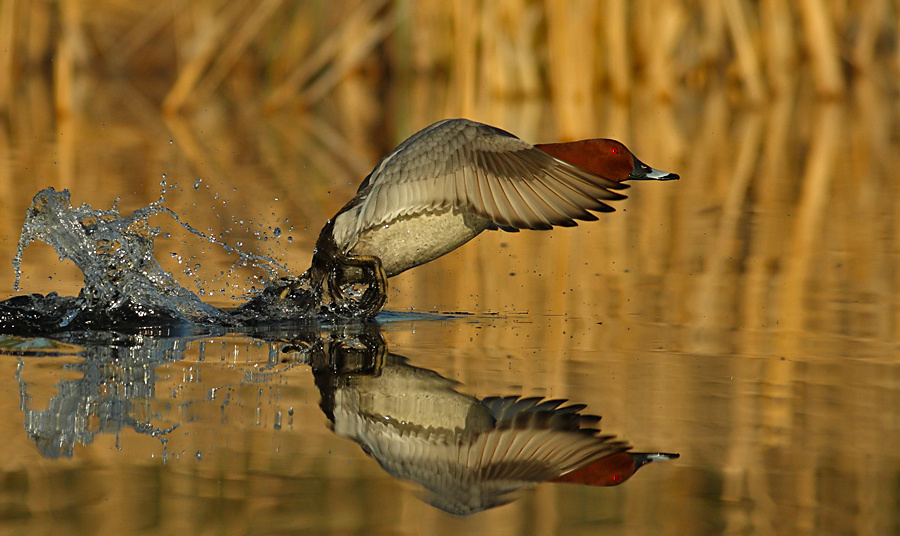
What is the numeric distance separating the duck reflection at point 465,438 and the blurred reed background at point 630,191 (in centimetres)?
8

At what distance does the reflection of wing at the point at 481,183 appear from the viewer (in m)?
3.13

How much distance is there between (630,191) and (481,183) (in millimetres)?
3838

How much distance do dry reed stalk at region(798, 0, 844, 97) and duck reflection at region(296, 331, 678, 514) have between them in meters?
8.45

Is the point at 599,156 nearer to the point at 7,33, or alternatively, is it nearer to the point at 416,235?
the point at 416,235

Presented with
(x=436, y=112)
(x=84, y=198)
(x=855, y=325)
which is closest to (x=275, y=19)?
(x=436, y=112)

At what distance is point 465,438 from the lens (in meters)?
2.17

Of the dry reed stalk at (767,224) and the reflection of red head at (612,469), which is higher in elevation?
the dry reed stalk at (767,224)

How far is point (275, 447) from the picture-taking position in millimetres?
2102

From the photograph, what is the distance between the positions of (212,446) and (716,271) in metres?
2.51

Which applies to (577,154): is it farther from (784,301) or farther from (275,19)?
(275,19)

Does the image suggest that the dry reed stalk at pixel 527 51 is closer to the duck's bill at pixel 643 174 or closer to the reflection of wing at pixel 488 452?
the duck's bill at pixel 643 174

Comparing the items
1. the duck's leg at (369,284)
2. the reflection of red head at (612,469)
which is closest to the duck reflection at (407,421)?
the reflection of red head at (612,469)

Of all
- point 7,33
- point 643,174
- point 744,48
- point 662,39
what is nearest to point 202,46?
point 7,33

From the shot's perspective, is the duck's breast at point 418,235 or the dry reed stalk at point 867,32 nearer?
the duck's breast at point 418,235
